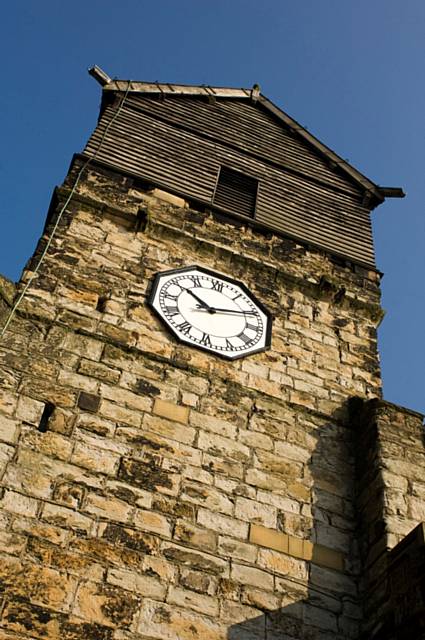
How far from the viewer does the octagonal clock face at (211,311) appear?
6691mm

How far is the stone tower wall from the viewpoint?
445 centimetres

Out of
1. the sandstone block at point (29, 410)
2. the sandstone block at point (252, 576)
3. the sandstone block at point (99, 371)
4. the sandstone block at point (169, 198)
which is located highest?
the sandstone block at point (169, 198)

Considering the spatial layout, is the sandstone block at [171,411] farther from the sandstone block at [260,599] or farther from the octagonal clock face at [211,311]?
the sandstone block at [260,599]

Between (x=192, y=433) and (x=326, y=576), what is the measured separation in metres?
1.44

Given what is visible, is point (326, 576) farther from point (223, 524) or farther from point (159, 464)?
point (159, 464)

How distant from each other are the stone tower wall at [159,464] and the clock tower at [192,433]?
1 centimetres

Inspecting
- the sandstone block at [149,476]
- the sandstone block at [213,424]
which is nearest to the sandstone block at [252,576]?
the sandstone block at [149,476]

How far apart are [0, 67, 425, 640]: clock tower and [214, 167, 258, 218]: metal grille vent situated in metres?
0.29

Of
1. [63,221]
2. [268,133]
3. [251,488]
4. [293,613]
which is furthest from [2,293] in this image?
[268,133]

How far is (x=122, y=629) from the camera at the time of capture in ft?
14.0

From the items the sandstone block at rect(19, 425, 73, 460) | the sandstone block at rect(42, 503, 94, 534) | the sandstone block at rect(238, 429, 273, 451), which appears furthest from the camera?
the sandstone block at rect(238, 429, 273, 451)

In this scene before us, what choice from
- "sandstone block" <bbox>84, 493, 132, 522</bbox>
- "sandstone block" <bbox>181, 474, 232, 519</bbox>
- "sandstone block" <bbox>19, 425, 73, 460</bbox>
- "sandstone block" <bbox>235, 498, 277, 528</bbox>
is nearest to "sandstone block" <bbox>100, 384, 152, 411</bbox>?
"sandstone block" <bbox>19, 425, 73, 460</bbox>

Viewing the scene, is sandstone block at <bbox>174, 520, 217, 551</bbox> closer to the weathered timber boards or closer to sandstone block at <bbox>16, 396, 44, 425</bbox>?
sandstone block at <bbox>16, 396, 44, 425</bbox>

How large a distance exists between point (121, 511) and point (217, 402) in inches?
57.7
